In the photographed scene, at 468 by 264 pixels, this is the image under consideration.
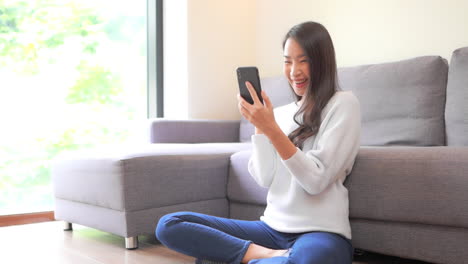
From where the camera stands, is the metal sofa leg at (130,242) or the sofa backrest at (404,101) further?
the sofa backrest at (404,101)

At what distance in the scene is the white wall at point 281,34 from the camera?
266 centimetres

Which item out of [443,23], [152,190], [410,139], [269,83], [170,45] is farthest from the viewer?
[170,45]

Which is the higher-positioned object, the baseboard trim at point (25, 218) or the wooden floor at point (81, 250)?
the wooden floor at point (81, 250)

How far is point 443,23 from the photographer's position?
2.60m

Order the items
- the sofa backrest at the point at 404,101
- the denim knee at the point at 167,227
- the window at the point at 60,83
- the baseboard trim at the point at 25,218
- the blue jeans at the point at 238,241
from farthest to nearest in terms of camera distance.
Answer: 1. the window at the point at 60,83
2. the baseboard trim at the point at 25,218
3. the sofa backrest at the point at 404,101
4. the denim knee at the point at 167,227
5. the blue jeans at the point at 238,241

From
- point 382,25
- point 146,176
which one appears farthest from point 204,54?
point 146,176

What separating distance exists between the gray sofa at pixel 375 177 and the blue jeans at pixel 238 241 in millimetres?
288

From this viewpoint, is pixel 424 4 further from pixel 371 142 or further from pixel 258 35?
pixel 258 35

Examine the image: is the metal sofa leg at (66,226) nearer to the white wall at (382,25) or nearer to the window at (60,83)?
the window at (60,83)

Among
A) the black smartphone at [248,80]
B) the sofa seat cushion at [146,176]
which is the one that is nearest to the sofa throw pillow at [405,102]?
the sofa seat cushion at [146,176]

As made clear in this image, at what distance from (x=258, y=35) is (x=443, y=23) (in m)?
1.50

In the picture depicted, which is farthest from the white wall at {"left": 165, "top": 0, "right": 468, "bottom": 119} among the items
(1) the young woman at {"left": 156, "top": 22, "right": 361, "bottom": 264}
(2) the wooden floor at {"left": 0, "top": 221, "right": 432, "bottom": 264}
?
(1) the young woman at {"left": 156, "top": 22, "right": 361, "bottom": 264}

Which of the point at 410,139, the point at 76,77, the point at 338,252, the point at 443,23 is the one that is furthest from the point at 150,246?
the point at 443,23

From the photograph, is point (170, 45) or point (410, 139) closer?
point (410, 139)
